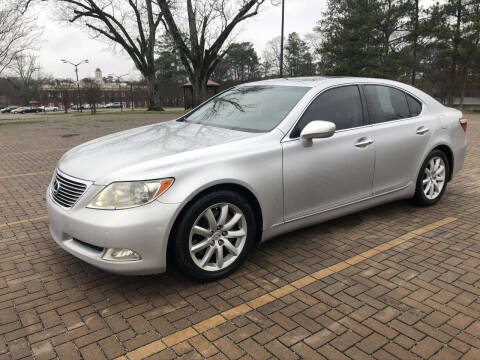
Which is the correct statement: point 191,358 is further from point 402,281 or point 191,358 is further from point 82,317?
point 402,281

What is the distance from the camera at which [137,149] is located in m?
3.45

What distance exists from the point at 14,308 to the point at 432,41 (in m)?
39.5

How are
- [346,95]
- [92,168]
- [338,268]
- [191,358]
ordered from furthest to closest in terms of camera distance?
[346,95] → [338,268] → [92,168] → [191,358]

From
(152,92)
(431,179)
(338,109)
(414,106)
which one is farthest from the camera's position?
(152,92)

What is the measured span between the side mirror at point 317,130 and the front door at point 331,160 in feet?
0.33

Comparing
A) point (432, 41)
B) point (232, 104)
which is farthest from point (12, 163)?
point (432, 41)

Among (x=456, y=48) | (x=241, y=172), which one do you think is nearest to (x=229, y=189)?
(x=241, y=172)

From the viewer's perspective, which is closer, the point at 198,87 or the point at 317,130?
the point at 317,130

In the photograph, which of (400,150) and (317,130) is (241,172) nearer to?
(317,130)

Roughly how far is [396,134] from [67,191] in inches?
132

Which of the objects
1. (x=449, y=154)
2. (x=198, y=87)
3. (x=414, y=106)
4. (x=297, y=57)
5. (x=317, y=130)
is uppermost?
(x=297, y=57)

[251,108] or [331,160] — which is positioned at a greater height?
[251,108]

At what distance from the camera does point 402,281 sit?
3316mm

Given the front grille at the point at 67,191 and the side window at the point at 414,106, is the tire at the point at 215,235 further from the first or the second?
the side window at the point at 414,106
